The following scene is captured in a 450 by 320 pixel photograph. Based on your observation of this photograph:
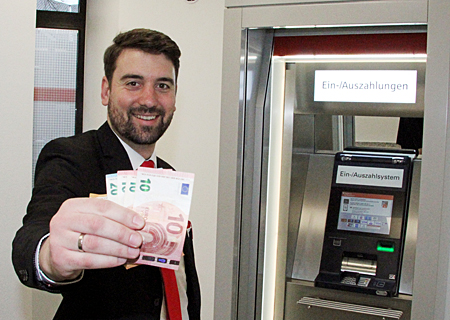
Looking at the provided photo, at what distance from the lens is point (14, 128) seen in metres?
2.44

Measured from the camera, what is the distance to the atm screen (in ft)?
7.11

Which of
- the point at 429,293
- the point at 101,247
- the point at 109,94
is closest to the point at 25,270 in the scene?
the point at 101,247

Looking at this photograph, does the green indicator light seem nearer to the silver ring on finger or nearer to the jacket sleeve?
the jacket sleeve

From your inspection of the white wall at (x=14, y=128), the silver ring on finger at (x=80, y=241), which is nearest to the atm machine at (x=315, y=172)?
the white wall at (x=14, y=128)

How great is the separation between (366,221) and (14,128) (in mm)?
1677

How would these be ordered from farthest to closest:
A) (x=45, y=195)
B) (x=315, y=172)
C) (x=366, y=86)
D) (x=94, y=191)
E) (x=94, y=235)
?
(x=315, y=172)
(x=366, y=86)
(x=94, y=191)
(x=45, y=195)
(x=94, y=235)

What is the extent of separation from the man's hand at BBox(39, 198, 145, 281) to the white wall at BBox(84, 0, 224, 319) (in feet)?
5.27

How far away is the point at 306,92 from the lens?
7.22 feet

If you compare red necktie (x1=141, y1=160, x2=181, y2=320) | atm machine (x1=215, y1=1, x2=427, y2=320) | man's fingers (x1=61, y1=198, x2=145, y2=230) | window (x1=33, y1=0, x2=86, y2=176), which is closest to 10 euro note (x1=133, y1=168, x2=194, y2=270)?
man's fingers (x1=61, y1=198, x2=145, y2=230)

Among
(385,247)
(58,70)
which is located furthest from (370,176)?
(58,70)

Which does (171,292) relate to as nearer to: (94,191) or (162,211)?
(94,191)

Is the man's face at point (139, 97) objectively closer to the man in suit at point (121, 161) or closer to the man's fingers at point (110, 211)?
the man in suit at point (121, 161)

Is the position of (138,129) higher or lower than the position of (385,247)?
higher

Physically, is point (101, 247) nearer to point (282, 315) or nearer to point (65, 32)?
point (282, 315)
